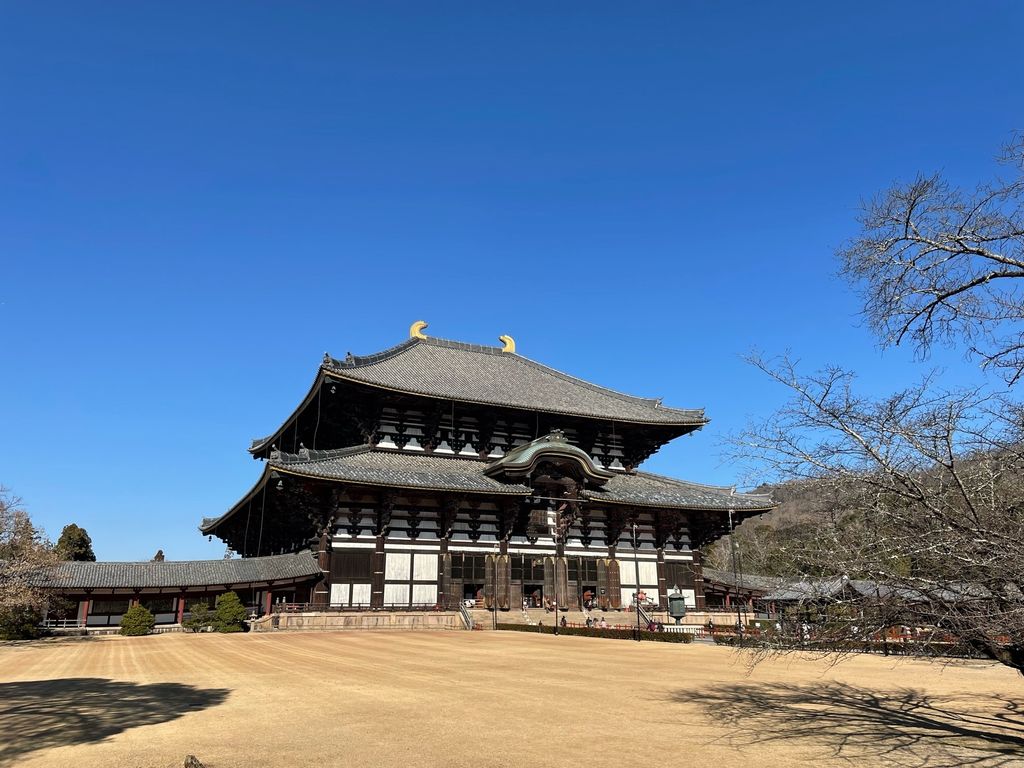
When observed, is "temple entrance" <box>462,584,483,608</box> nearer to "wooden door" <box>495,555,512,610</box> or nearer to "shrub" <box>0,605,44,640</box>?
"wooden door" <box>495,555,512,610</box>

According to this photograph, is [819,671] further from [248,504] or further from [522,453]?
[248,504]

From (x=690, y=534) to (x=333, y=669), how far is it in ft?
88.5

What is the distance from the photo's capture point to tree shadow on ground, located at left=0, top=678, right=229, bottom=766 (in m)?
8.24

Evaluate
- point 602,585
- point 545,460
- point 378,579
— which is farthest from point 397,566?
point 602,585

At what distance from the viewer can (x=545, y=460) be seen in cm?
3347

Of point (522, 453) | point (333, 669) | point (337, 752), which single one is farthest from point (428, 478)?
point (337, 752)

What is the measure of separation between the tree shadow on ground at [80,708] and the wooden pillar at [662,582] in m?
27.7

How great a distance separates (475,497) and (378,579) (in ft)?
19.7

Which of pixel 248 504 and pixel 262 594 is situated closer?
pixel 262 594

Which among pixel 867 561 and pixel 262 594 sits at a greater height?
pixel 867 561

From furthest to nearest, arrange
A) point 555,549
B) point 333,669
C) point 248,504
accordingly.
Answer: point 248,504 → point 555,549 → point 333,669

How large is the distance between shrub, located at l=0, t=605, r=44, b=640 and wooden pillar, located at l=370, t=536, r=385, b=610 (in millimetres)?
13421

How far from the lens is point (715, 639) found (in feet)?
80.7

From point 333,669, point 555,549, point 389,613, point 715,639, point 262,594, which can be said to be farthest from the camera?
point 555,549
